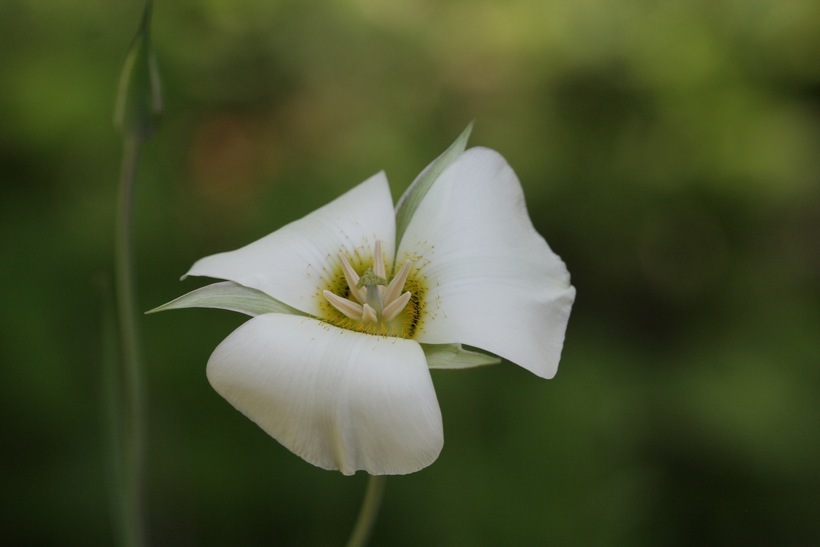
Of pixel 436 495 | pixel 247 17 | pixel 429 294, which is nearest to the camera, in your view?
pixel 429 294

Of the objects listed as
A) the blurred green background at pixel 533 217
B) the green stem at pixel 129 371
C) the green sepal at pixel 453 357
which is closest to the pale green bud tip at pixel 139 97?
the green stem at pixel 129 371

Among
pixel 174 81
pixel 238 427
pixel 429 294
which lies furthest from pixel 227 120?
pixel 429 294

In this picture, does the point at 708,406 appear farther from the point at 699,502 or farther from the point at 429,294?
the point at 429,294

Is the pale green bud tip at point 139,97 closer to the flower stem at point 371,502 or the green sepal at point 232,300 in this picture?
the green sepal at point 232,300

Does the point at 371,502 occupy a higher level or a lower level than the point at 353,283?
lower

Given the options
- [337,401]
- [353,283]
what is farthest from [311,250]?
[337,401]

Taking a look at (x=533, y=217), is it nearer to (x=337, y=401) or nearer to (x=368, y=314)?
(x=368, y=314)
